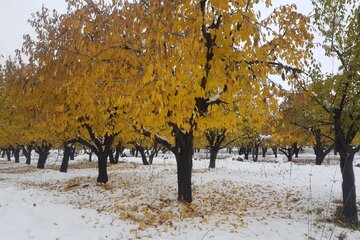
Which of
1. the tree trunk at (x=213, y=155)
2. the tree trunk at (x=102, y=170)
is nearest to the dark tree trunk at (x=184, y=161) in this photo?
the tree trunk at (x=102, y=170)

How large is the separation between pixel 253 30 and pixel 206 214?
5.74m

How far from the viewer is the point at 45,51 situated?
9680mm

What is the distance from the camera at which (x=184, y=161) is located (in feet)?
36.4

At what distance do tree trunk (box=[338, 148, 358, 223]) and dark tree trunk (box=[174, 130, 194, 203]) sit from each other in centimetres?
496

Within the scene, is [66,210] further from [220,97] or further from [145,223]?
[220,97]

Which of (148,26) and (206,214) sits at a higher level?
(148,26)

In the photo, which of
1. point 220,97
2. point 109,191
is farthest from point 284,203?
point 109,191

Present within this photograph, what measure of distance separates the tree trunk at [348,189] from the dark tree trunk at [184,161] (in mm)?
4957

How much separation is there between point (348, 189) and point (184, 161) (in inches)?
214

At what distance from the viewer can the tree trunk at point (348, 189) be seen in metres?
10.4

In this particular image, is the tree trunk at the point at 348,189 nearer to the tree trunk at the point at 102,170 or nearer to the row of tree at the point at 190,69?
the row of tree at the point at 190,69

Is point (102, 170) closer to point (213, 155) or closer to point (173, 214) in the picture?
point (173, 214)

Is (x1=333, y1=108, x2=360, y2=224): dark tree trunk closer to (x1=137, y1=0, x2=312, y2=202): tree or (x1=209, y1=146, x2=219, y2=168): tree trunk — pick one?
(x1=137, y1=0, x2=312, y2=202): tree

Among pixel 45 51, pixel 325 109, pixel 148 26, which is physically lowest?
pixel 325 109
